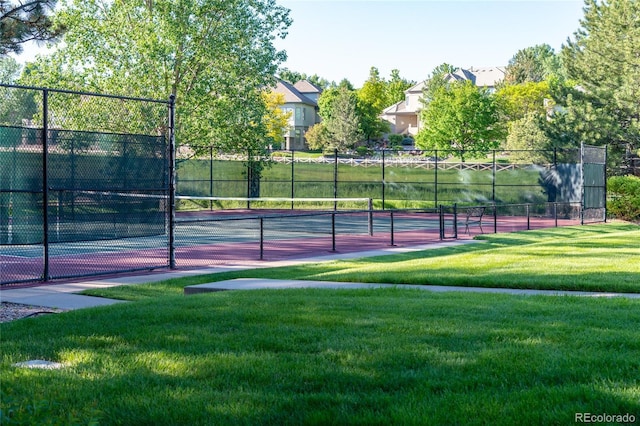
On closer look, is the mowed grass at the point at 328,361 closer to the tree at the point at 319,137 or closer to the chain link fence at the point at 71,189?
the chain link fence at the point at 71,189

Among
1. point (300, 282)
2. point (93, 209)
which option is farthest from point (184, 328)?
point (93, 209)

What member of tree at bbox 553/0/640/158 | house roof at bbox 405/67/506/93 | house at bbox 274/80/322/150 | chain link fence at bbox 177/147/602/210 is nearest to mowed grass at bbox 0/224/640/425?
chain link fence at bbox 177/147/602/210

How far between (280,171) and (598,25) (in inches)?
826

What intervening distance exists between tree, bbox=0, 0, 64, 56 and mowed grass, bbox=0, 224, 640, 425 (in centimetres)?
1421

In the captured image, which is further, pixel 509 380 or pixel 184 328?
pixel 184 328

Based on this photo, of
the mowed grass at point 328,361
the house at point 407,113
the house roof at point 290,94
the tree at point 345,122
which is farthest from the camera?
the house at point 407,113

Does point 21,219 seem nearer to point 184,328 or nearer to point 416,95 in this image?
point 184,328

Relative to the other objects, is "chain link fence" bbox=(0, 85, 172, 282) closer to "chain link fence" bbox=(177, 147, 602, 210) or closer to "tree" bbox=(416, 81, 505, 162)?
"chain link fence" bbox=(177, 147, 602, 210)

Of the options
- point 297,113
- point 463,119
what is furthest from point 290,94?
point 463,119

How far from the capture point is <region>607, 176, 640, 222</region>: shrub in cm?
3312

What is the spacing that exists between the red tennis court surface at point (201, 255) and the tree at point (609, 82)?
18865mm

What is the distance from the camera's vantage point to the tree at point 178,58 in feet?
97.9

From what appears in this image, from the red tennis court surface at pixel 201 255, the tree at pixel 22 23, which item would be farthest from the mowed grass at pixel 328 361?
the tree at pixel 22 23

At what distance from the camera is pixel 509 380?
536 centimetres
